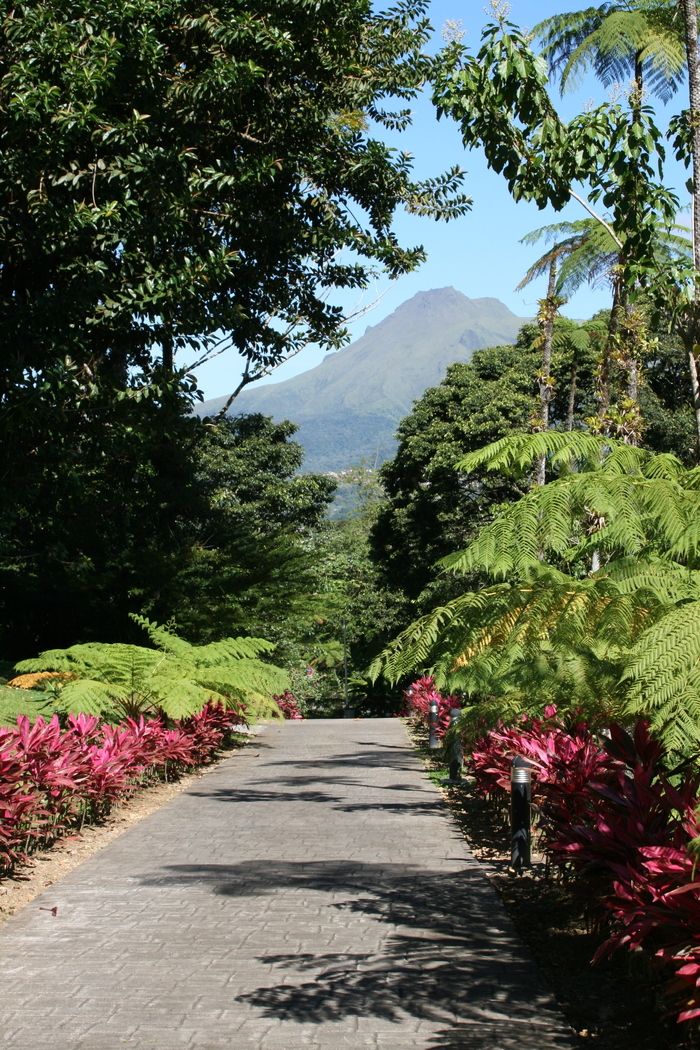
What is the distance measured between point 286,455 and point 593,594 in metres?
30.8

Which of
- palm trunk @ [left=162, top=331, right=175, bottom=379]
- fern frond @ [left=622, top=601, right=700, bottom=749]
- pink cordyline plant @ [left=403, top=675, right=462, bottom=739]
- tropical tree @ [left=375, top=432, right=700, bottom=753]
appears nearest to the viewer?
Answer: fern frond @ [left=622, top=601, right=700, bottom=749]

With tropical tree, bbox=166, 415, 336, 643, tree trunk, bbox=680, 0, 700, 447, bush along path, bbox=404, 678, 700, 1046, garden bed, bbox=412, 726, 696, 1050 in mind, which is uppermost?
tree trunk, bbox=680, 0, 700, 447

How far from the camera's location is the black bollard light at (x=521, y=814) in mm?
9023

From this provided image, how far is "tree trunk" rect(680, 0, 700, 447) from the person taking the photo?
6840 mm

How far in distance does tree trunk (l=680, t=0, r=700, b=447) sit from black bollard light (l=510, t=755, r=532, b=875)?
11.2ft

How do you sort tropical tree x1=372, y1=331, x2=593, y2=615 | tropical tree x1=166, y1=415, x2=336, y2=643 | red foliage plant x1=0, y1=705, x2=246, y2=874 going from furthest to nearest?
tropical tree x1=372, y1=331, x2=593, y2=615
tropical tree x1=166, y1=415, x2=336, y2=643
red foliage plant x1=0, y1=705, x2=246, y2=874

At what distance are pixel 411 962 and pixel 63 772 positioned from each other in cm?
447

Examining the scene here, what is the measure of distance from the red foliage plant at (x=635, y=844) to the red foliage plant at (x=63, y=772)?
4.03m

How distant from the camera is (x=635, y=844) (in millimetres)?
5789

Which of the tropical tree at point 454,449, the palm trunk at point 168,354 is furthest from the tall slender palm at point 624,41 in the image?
the tropical tree at point 454,449

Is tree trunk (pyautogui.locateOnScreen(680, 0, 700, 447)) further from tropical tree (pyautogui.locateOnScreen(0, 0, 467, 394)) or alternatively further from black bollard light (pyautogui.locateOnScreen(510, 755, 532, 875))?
tropical tree (pyautogui.locateOnScreen(0, 0, 467, 394))

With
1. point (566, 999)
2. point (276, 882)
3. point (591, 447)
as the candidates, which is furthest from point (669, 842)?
point (276, 882)

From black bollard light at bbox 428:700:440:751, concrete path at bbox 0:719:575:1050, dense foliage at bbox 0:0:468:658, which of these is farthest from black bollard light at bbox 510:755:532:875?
black bollard light at bbox 428:700:440:751

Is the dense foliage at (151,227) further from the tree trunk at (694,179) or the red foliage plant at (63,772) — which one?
the tree trunk at (694,179)
